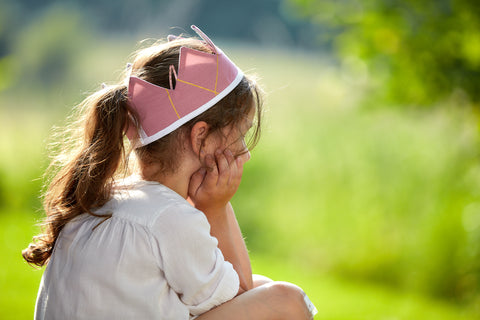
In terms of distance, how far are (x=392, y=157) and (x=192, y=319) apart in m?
3.03

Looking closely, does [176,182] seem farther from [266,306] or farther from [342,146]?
[342,146]

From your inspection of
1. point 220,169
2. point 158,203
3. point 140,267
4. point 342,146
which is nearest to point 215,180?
point 220,169

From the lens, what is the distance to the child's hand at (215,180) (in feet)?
5.59

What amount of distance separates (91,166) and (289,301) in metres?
0.70

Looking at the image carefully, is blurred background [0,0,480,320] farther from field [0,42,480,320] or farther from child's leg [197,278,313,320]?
child's leg [197,278,313,320]

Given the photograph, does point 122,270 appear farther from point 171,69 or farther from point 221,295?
point 171,69

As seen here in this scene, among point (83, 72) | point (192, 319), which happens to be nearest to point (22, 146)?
point (83, 72)

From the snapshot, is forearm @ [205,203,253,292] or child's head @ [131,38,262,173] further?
forearm @ [205,203,253,292]

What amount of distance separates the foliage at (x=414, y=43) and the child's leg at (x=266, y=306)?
2.24 metres

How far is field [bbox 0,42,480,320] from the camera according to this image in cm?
355

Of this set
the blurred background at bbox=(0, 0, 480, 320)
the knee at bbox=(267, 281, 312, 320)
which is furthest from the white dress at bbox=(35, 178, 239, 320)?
the blurred background at bbox=(0, 0, 480, 320)

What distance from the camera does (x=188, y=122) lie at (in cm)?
166

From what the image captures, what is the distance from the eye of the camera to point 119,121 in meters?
1.57

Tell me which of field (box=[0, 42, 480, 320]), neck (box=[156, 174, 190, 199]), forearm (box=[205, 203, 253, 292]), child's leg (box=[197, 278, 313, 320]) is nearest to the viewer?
child's leg (box=[197, 278, 313, 320])
